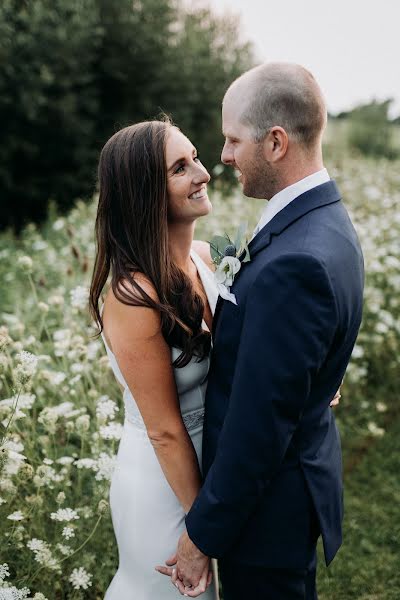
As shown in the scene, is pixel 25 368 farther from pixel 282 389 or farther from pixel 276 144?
pixel 276 144

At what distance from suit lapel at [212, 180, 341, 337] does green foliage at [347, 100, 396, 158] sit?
64.4 ft

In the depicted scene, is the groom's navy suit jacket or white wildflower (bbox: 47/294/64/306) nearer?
the groom's navy suit jacket

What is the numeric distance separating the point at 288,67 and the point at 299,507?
1.41 meters

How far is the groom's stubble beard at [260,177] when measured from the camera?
1.90 meters

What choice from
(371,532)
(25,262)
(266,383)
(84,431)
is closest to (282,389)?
(266,383)

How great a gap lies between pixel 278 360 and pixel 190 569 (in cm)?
84

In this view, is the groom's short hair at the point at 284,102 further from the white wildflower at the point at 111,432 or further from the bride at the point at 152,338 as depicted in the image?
the white wildflower at the point at 111,432

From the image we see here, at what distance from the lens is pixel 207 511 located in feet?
6.03

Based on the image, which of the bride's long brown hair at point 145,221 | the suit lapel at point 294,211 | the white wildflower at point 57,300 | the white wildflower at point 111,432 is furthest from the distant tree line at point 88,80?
the suit lapel at point 294,211

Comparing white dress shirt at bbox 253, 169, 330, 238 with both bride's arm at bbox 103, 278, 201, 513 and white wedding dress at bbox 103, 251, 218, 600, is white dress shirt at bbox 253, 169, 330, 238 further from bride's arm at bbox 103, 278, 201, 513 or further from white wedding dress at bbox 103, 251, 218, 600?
white wedding dress at bbox 103, 251, 218, 600

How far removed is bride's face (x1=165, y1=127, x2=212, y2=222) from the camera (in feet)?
7.28

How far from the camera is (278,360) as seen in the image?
5.42 feet

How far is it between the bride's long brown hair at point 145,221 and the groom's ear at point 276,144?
466mm

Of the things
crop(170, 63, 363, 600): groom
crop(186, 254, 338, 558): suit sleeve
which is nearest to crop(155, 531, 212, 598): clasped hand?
crop(170, 63, 363, 600): groom
